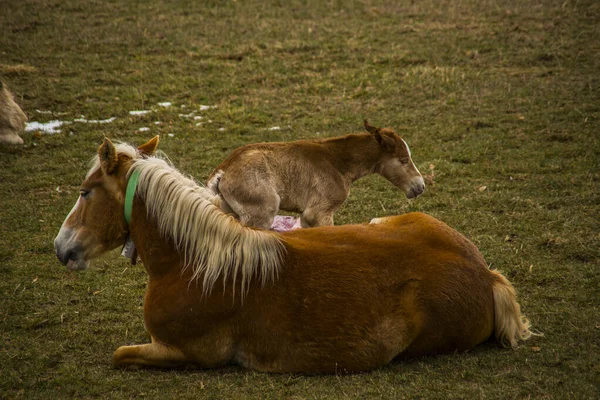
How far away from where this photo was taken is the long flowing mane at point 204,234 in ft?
17.1

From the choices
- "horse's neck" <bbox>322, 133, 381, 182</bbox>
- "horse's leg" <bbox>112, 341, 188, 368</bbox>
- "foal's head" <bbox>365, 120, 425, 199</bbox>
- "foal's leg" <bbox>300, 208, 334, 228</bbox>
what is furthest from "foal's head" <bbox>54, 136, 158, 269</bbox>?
"foal's head" <bbox>365, 120, 425, 199</bbox>

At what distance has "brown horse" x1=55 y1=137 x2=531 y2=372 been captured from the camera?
5.16 metres

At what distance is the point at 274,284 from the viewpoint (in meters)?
5.20

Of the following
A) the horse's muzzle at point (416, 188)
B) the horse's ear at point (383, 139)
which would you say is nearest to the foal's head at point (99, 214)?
the horse's ear at point (383, 139)

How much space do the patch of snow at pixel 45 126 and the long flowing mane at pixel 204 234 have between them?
24.8 ft

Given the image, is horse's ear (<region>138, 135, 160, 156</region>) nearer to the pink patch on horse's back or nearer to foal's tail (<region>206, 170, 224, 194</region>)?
foal's tail (<region>206, 170, 224, 194</region>)

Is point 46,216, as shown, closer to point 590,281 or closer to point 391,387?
point 391,387

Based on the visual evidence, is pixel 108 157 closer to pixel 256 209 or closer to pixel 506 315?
pixel 256 209

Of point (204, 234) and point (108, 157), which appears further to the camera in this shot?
point (108, 157)

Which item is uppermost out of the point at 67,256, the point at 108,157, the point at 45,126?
the point at 108,157

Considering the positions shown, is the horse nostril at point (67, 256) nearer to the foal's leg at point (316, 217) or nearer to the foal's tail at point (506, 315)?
the foal's leg at point (316, 217)

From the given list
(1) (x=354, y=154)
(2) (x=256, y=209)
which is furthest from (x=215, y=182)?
(1) (x=354, y=154)

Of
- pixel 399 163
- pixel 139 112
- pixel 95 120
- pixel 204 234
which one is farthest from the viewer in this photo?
pixel 139 112

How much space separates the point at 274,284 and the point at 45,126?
8662 millimetres
